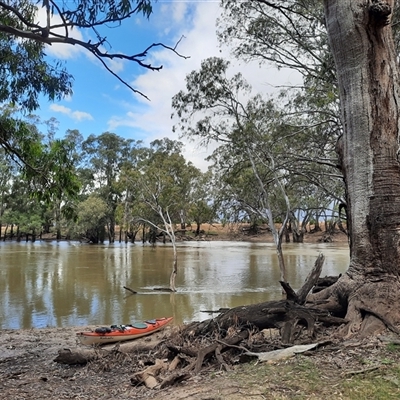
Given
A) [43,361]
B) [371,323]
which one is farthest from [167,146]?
[371,323]

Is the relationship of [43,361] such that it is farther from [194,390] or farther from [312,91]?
[312,91]

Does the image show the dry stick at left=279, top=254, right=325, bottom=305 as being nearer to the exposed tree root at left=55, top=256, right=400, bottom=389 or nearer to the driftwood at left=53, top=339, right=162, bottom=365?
the exposed tree root at left=55, top=256, right=400, bottom=389

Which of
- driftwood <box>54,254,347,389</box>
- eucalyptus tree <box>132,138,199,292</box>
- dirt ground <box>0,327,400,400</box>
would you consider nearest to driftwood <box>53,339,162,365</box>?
driftwood <box>54,254,347,389</box>

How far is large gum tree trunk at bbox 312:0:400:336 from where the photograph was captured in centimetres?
387

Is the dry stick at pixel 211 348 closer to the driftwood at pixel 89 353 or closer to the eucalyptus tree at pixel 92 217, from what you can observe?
the driftwood at pixel 89 353

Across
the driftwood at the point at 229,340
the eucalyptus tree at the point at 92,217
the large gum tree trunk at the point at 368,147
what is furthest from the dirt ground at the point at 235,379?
the eucalyptus tree at the point at 92,217

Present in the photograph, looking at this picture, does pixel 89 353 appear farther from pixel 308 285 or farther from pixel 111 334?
pixel 308 285

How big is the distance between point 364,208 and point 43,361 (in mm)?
4773

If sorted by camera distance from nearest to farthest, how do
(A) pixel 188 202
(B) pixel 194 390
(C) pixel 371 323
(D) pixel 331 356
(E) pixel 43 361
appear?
(B) pixel 194 390 → (D) pixel 331 356 → (C) pixel 371 323 → (E) pixel 43 361 → (A) pixel 188 202

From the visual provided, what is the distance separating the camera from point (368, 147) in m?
4.08

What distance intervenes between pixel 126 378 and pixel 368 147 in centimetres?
336

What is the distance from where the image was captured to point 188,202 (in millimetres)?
29281

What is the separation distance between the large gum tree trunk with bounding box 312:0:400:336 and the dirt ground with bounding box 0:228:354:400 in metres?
0.94

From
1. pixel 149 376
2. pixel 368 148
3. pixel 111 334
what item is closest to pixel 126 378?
pixel 149 376
